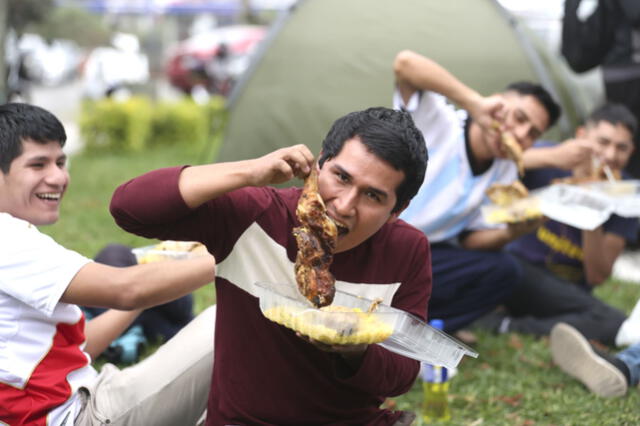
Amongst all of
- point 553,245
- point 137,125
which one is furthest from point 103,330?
point 137,125

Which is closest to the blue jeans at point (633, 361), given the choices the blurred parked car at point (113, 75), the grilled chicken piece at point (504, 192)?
the grilled chicken piece at point (504, 192)

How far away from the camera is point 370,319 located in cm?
176

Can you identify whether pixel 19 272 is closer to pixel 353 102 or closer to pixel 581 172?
pixel 581 172

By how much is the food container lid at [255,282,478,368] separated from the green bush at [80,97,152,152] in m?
8.38

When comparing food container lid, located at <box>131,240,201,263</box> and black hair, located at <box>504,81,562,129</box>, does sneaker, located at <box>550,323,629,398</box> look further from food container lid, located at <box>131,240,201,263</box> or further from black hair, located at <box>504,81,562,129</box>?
food container lid, located at <box>131,240,201,263</box>

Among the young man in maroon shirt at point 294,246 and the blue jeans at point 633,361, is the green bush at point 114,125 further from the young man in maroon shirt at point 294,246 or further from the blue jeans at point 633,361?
the young man in maroon shirt at point 294,246

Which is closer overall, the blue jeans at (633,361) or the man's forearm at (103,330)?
the man's forearm at (103,330)

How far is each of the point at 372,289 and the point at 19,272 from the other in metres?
0.95

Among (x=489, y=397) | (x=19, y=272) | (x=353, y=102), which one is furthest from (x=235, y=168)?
(x=353, y=102)

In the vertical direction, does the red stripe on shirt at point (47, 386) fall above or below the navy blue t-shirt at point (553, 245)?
above

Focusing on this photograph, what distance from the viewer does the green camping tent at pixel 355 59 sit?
5.23 meters

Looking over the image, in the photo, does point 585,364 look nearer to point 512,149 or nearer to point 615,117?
point 512,149

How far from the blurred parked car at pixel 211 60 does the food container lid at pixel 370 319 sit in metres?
15.7

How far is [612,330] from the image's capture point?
4.14m
